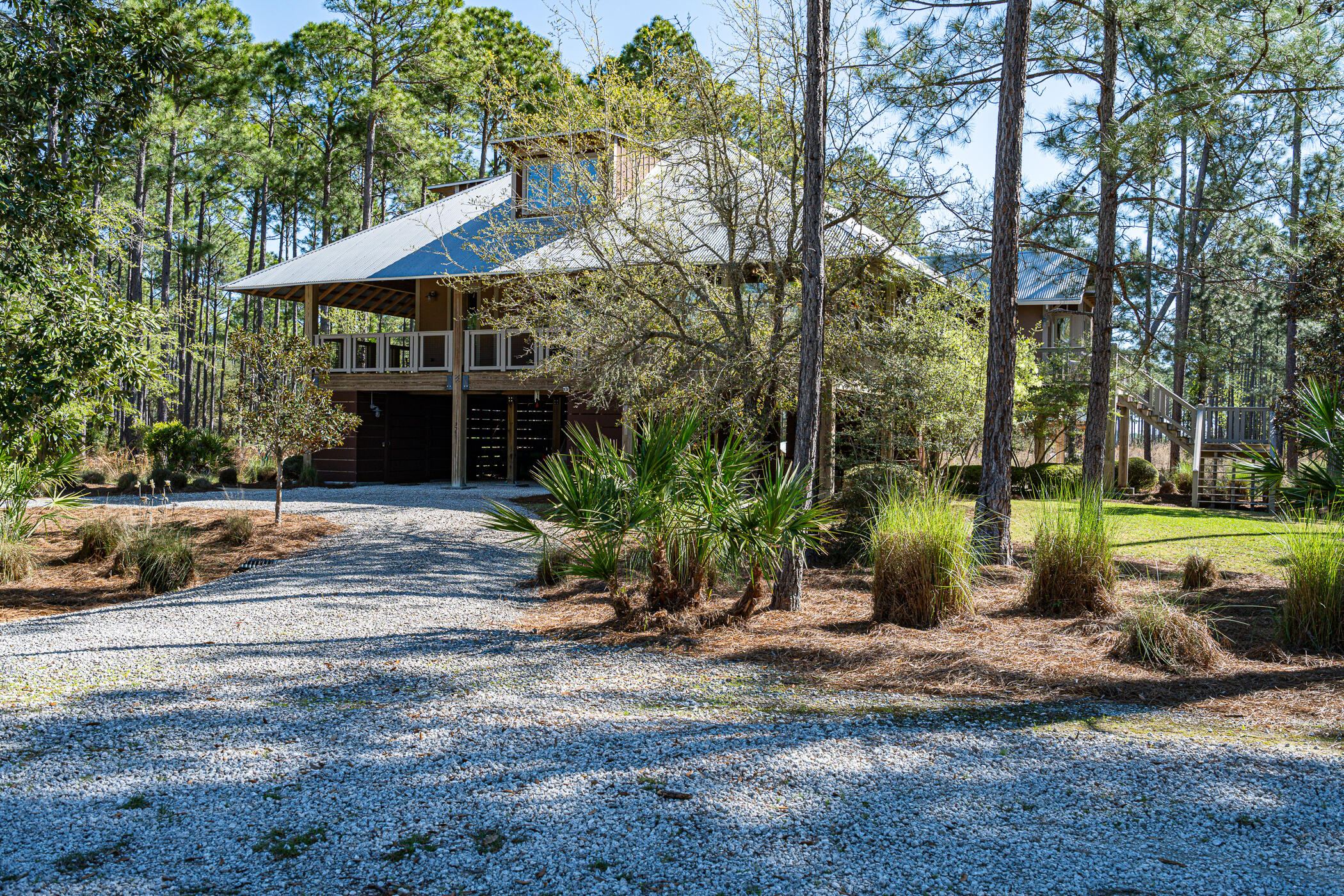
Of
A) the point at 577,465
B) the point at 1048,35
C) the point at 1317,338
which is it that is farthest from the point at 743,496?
the point at 1317,338

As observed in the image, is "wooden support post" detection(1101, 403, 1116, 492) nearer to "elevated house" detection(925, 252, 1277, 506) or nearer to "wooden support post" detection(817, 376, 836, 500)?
"elevated house" detection(925, 252, 1277, 506)

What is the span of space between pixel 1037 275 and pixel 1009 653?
76.5ft

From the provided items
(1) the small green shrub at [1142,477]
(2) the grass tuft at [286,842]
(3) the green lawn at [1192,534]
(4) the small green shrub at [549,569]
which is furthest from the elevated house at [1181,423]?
(2) the grass tuft at [286,842]

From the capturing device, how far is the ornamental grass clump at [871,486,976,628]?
692 centimetres

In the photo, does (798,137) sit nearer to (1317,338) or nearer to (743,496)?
(743,496)

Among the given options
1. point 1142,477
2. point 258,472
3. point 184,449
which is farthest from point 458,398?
point 1142,477

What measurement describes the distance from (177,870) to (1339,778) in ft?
15.2

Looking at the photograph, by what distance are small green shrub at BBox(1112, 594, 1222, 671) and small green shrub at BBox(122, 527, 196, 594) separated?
908 centimetres

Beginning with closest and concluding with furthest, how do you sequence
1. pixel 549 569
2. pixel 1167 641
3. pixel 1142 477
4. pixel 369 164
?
pixel 1167 641 → pixel 549 569 → pixel 1142 477 → pixel 369 164

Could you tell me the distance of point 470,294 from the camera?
68.1 feet

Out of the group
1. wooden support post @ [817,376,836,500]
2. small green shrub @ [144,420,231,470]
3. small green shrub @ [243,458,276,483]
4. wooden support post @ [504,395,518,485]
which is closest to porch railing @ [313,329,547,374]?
wooden support post @ [504,395,518,485]

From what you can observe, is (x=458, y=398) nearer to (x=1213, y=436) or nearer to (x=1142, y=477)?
(x=1213, y=436)

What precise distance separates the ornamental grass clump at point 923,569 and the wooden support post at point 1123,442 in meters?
15.8

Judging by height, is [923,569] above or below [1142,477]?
below
